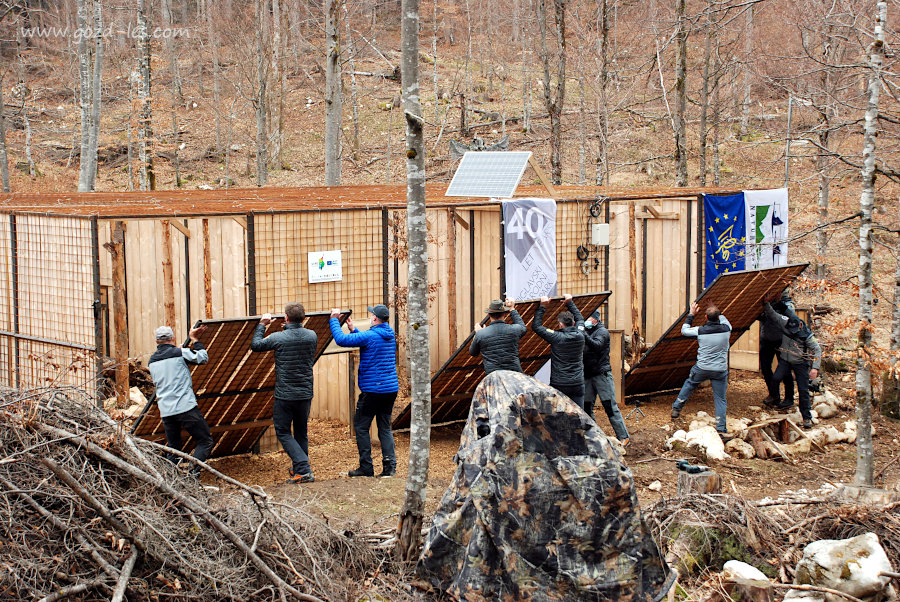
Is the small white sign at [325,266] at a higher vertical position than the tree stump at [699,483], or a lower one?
higher

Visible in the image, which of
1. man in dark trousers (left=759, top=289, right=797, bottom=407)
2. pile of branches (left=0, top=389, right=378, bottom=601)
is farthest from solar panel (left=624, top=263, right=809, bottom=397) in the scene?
pile of branches (left=0, top=389, right=378, bottom=601)

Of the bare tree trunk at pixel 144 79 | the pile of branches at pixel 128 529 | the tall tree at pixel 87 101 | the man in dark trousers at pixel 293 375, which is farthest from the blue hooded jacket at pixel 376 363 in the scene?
the tall tree at pixel 87 101

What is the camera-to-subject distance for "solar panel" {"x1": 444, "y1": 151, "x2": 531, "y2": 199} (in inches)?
449

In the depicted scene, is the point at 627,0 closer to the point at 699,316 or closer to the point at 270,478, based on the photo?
the point at 699,316

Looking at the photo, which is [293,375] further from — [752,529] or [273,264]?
[752,529]

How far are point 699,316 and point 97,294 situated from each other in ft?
24.8

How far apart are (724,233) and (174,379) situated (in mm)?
8912

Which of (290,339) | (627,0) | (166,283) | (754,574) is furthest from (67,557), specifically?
(627,0)

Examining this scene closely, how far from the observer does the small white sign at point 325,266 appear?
31.8 feet

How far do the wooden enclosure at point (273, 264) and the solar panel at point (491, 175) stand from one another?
323mm

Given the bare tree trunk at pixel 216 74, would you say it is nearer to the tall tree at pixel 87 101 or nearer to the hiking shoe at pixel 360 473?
the tall tree at pixel 87 101

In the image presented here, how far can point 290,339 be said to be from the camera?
25.5ft

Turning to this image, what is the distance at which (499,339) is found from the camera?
28.2 ft

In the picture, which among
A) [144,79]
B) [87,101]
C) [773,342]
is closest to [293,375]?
[773,342]
